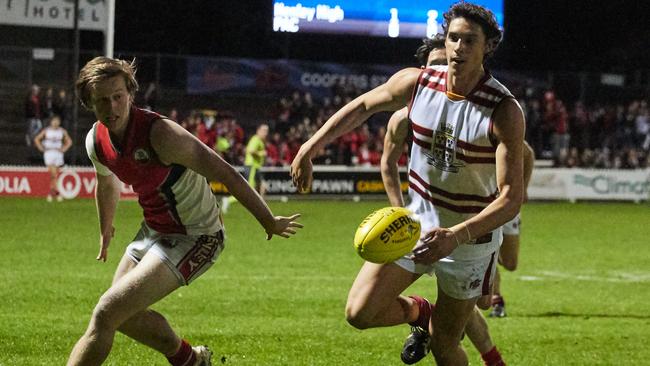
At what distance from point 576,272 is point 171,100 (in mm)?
20685

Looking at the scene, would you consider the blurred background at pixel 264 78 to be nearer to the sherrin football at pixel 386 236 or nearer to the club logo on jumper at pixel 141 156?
the club logo on jumper at pixel 141 156

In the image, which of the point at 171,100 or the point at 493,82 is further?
the point at 171,100

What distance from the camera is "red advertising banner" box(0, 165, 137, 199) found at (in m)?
28.9

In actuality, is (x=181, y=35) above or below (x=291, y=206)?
above

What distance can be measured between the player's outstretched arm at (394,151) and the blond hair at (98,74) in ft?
6.77

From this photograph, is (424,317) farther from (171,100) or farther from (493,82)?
(171,100)

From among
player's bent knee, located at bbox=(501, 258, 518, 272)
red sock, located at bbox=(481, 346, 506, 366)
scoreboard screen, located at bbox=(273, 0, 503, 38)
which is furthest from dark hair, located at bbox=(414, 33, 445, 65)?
scoreboard screen, located at bbox=(273, 0, 503, 38)

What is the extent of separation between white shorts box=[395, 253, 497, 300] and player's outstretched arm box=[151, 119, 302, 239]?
0.89m

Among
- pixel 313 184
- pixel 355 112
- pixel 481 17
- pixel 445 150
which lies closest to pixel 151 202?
pixel 355 112

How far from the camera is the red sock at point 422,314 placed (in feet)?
25.8

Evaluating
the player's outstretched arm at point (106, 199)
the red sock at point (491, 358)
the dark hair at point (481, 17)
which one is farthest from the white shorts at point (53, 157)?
the dark hair at point (481, 17)

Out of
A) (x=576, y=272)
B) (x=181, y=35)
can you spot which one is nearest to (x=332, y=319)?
(x=576, y=272)

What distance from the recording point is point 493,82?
269 inches

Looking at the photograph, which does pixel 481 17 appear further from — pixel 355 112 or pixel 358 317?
pixel 358 317
